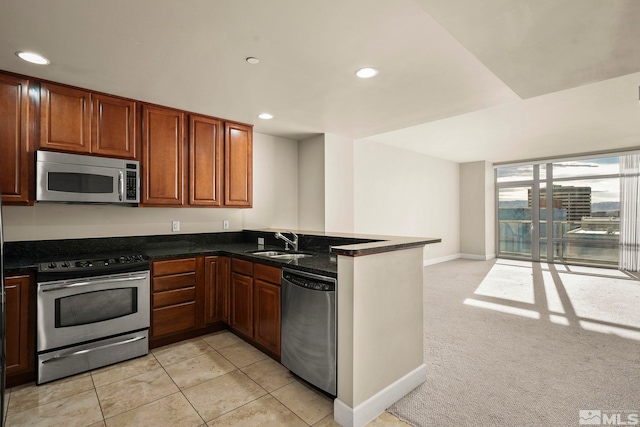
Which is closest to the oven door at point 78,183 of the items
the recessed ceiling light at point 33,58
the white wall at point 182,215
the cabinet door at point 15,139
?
the cabinet door at point 15,139

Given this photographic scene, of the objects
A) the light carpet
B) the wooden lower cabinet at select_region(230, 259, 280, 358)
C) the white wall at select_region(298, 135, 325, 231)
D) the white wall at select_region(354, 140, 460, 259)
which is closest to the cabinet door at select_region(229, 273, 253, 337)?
the wooden lower cabinet at select_region(230, 259, 280, 358)

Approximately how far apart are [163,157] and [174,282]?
1.29m

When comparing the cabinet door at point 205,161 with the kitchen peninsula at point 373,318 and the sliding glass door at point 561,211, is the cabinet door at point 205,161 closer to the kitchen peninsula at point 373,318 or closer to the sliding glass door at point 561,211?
the kitchen peninsula at point 373,318

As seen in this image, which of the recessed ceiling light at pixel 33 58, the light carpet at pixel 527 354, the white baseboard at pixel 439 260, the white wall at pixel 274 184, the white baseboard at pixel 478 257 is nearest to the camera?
the light carpet at pixel 527 354

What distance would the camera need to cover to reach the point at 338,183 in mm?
4742

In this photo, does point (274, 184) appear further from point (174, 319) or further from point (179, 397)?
point (179, 397)

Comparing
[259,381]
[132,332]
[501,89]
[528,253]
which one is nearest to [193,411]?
[259,381]

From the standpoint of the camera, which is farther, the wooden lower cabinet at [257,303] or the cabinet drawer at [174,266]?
the cabinet drawer at [174,266]

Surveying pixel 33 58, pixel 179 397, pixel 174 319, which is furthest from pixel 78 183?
pixel 179 397

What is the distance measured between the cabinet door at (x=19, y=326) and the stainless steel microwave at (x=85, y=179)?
70 centimetres

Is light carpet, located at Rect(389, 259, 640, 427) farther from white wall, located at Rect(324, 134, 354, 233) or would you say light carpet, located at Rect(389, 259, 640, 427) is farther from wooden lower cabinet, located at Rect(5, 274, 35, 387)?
wooden lower cabinet, located at Rect(5, 274, 35, 387)

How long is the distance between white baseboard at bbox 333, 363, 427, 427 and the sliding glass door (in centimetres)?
709

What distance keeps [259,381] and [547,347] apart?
8.77 ft

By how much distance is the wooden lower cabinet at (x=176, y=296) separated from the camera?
296 cm
